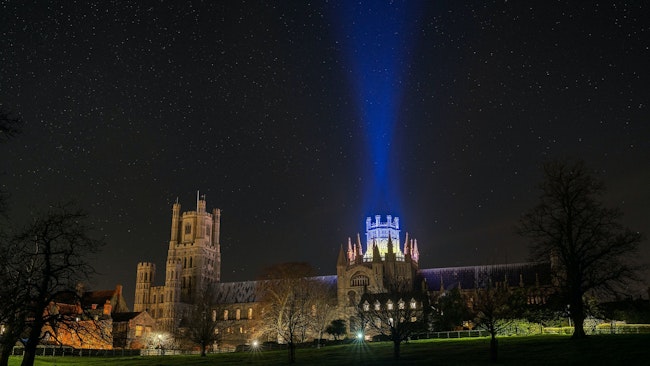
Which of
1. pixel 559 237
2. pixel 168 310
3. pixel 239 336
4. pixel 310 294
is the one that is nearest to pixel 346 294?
pixel 310 294

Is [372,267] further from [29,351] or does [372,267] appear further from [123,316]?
[29,351]

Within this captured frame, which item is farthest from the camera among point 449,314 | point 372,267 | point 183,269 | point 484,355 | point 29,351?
point 183,269

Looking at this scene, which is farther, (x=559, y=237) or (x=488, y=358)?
(x=559, y=237)

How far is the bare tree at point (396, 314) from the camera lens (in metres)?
52.4

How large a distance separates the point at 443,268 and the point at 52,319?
9795 cm

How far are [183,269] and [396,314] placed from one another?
11217 cm

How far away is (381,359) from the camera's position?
1940 inches

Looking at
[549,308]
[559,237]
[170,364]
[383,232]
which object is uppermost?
[383,232]

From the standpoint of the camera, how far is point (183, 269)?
160 metres

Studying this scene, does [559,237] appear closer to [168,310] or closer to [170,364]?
[170,364]

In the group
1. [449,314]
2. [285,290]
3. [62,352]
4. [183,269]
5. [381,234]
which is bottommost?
[62,352]

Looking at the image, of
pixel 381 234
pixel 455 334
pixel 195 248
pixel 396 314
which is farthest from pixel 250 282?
pixel 396 314

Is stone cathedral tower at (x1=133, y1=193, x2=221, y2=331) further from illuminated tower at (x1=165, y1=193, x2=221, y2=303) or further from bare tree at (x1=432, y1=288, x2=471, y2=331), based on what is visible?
bare tree at (x1=432, y1=288, x2=471, y2=331)

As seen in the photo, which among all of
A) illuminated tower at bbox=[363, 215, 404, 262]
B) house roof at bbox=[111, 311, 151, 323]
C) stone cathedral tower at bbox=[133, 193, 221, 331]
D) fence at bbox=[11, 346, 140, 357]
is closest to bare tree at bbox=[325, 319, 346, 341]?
illuminated tower at bbox=[363, 215, 404, 262]
